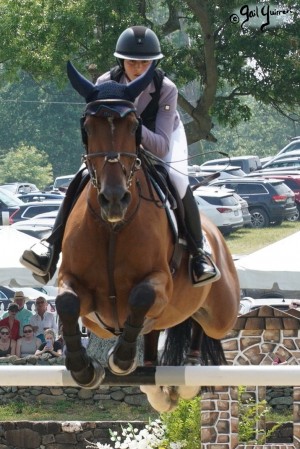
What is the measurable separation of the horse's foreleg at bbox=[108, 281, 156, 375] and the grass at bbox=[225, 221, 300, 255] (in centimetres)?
2291

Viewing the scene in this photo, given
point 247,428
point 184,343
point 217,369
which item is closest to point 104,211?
point 217,369

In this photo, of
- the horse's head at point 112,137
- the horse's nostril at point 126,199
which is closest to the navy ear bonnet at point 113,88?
the horse's head at point 112,137

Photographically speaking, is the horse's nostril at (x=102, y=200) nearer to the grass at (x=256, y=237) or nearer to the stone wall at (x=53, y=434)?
the stone wall at (x=53, y=434)

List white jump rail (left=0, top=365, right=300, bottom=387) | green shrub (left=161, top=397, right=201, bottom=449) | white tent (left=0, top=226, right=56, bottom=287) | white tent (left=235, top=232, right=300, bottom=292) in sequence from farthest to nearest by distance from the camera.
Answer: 1. white tent (left=0, top=226, right=56, bottom=287)
2. white tent (left=235, top=232, right=300, bottom=292)
3. green shrub (left=161, top=397, right=201, bottom=449)
4. white jump rail (left=0, top=365, right=300, bottom=387)

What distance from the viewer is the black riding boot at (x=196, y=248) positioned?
7027 millimetres

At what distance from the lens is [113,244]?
635 cm

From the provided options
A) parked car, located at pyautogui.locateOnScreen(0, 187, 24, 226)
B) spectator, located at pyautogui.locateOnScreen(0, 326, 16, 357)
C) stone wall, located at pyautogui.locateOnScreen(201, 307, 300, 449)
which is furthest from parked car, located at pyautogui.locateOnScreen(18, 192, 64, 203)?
stone wall, located at pyautogui.locateOnScreen(201, 307, 300, 449)

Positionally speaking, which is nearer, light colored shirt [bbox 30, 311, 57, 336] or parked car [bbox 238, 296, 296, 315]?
light colored shirt [bbox 30, 311, 57, 336]

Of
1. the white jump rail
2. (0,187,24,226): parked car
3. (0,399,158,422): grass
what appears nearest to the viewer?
the white jump rail

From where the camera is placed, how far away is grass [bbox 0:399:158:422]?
1605 centimetres

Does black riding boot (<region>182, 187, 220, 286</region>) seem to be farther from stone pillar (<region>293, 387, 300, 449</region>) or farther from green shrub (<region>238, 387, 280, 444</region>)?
green shrub (<region>238, 387, 280, 444</region>)

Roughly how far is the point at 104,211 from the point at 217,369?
3.57ft

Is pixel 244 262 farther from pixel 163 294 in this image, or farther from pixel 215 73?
pixel 163 294

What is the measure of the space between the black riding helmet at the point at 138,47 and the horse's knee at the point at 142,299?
139 centimetres
